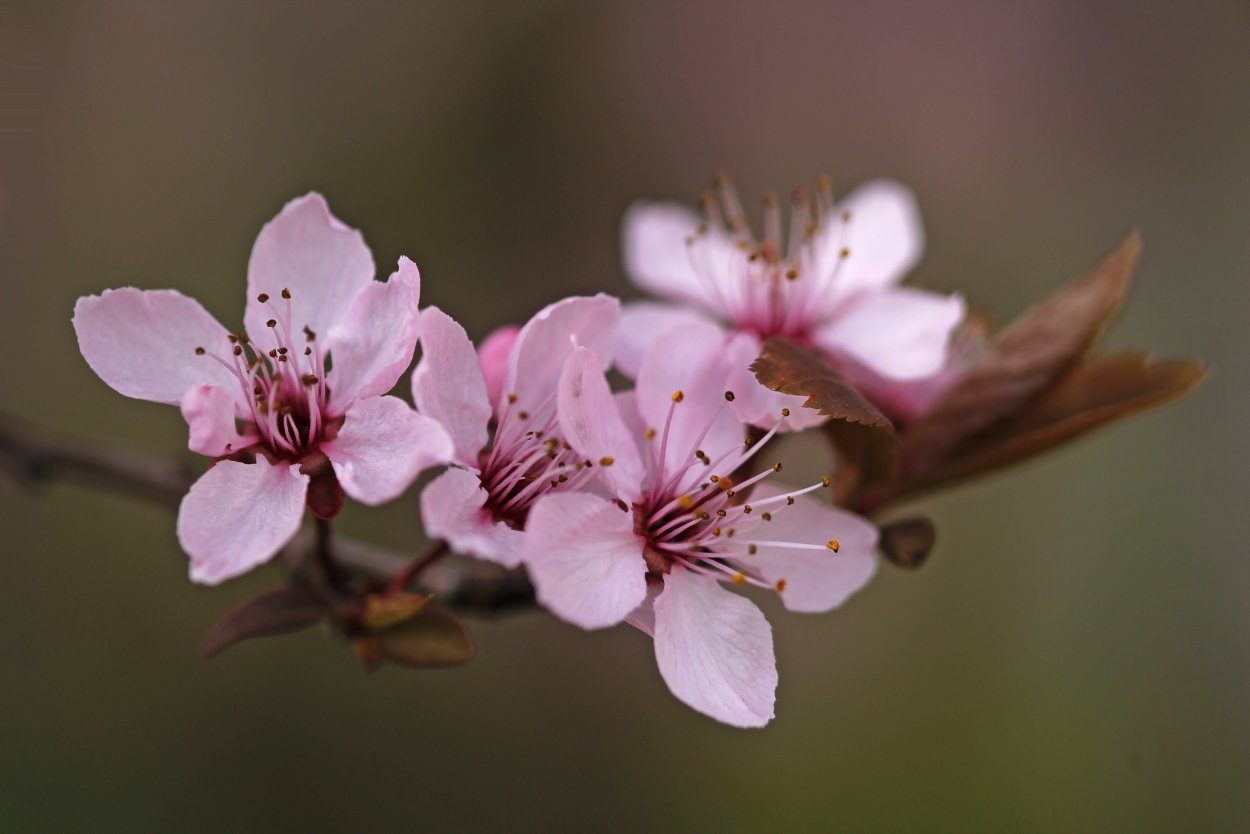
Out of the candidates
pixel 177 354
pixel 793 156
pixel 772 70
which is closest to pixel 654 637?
pixel 177 354

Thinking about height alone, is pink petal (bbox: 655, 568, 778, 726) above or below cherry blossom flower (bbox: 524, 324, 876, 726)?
below

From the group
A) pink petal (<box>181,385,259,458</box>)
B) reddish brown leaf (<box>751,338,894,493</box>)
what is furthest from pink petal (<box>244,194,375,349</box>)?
reddish brown leaf (<box>751,338,894,493</box>)

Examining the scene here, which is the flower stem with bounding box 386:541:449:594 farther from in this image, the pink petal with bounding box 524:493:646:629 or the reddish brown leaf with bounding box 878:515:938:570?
the reddish brown leaf with bounding box 878:515:938:570

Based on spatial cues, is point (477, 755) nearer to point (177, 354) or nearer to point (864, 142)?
point (177, 354)

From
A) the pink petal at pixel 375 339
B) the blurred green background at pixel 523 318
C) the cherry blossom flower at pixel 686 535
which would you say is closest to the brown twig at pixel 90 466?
the pink petal at pixel 375 339

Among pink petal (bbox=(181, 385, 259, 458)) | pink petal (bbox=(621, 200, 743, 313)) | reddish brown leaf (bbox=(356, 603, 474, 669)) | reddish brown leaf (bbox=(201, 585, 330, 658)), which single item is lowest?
reddish brown leaf (bbox=(201, 585, 330, 658))

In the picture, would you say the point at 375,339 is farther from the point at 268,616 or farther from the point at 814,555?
the point at 814,555
